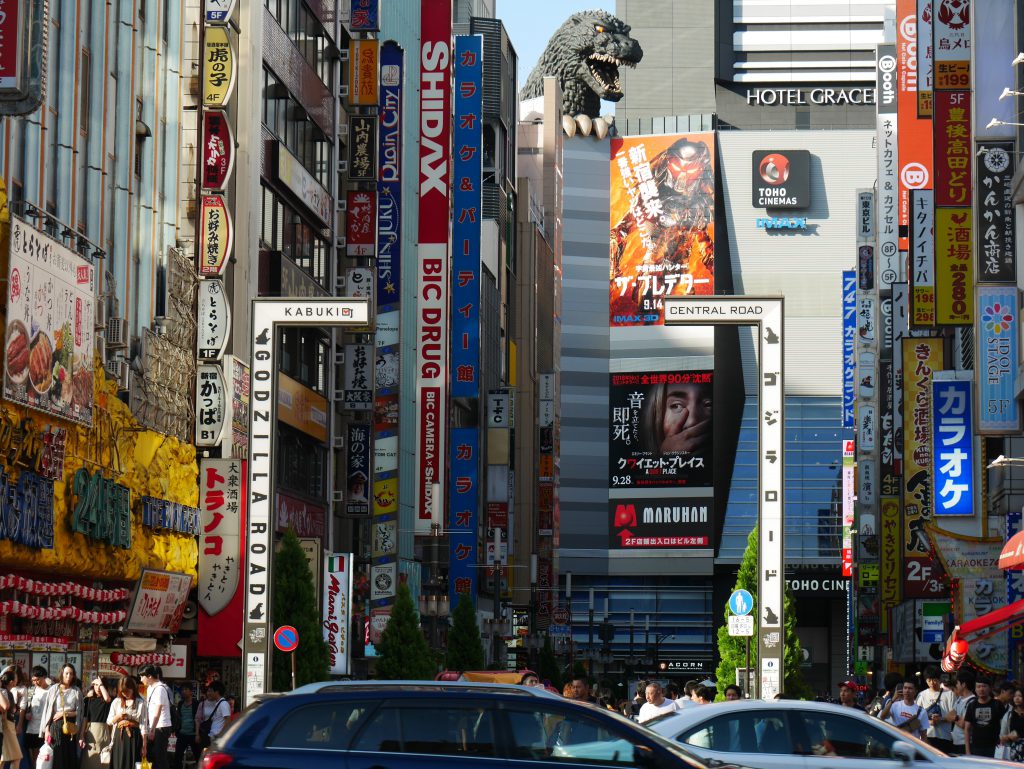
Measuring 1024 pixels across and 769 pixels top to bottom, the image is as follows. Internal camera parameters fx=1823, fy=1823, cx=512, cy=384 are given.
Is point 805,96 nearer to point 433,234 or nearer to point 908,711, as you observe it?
point 433,234

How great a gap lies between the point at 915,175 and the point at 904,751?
55.2m

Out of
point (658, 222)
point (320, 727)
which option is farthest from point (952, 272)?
point (658, 222)

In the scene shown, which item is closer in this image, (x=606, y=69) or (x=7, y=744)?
(x=7, y=744)

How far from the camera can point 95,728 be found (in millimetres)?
24094

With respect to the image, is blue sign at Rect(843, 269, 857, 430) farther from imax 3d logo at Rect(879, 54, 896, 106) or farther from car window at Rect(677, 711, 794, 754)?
car window at Rect(677, 711, 794, 754)

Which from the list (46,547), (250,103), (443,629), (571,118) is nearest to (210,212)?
(250,103)

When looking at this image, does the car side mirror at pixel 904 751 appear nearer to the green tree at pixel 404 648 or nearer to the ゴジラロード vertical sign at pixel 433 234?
the green tree at pixel 404 648

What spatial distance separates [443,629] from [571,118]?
70.8 meters

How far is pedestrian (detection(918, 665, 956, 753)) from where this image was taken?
2323 centimetres

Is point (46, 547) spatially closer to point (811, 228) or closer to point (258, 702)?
point (258, 702)

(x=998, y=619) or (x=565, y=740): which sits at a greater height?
(x=998, y=619)

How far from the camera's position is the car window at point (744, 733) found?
16562 millimetres

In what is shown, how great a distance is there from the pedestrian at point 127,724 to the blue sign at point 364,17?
115 ft

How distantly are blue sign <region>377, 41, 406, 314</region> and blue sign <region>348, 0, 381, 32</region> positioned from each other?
83 centimetres
